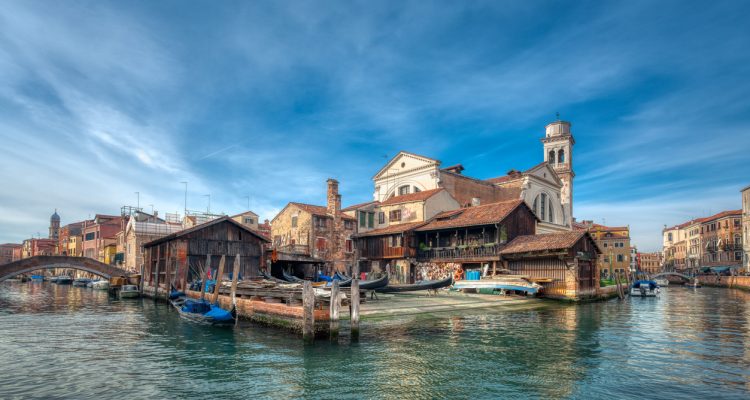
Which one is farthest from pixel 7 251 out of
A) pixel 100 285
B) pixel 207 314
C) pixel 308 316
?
pixel 308 316

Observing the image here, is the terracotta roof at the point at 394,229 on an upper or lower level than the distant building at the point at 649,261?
upper

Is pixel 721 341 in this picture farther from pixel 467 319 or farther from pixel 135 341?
pixel 135 341

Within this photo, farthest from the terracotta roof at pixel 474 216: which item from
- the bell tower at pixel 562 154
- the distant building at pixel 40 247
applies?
the distant building at pixel 40 247

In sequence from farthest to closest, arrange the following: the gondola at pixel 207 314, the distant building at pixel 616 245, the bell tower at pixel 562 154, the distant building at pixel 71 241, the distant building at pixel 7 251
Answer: the distant building at pixel 7 251
the distant building at pixel 71 241
the distant building at pixel 616 245
the bell tower at pixel 562 154
the gondola at pixel 207 314

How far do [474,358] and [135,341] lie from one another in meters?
12.2

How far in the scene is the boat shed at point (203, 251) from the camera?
31.7 metres

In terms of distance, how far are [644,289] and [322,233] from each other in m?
29.8

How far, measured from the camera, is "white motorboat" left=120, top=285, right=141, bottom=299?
38.4m

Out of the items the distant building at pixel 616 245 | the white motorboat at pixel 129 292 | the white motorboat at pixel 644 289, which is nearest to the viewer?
the white motorboat at pixel 129 292

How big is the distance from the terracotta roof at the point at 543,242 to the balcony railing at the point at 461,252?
1.02m

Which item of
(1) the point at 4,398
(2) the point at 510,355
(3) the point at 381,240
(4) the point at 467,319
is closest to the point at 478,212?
(3) the point at 381,240

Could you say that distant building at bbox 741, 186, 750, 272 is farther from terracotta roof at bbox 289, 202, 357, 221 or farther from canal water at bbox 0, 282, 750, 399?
terracotta roof at bbox 289, 202, 357, 221

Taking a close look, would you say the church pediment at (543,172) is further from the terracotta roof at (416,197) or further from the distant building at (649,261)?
the distant building at (649,261)

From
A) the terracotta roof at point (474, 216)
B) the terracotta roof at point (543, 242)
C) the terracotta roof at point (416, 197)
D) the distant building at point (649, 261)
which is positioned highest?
the terracotta roof at point (416, 197)
